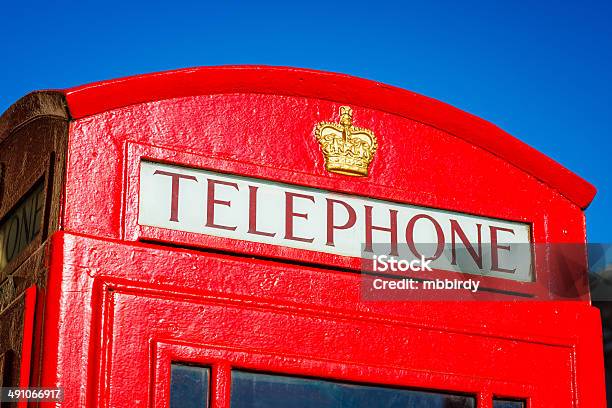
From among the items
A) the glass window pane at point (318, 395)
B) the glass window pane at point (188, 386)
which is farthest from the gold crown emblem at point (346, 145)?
the glass window pane at point (188, 386)

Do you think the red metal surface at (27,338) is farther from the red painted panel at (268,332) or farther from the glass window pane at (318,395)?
the glass window pane at (318,395)

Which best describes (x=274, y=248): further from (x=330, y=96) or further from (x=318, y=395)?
(x=330, y=96)

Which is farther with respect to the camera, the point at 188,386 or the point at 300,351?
the point at 300,351

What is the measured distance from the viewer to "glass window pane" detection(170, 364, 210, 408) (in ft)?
9.67

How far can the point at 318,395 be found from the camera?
10.2 feet

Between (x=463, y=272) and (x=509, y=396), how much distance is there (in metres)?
0.42

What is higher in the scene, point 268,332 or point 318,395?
point 268,332

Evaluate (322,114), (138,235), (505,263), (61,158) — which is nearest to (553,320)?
(505,263)

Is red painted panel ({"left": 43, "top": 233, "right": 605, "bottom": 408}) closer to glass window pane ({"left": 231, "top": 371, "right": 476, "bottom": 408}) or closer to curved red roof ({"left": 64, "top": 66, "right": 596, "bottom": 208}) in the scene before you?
glass window pane ({"left": 231, "top": 371, "right": 476, "bottom": 408})

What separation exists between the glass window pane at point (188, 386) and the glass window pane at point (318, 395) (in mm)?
83

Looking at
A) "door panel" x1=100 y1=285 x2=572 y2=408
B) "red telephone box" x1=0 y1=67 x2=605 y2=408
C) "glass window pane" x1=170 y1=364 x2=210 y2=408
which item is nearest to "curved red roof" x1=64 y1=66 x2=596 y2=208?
"red telephone box" x1=0 y1=67 x2=605 y2=408

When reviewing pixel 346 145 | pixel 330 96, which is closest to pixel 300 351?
pixel 346 145

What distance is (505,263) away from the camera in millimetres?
3590

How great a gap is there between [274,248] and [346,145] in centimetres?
45
